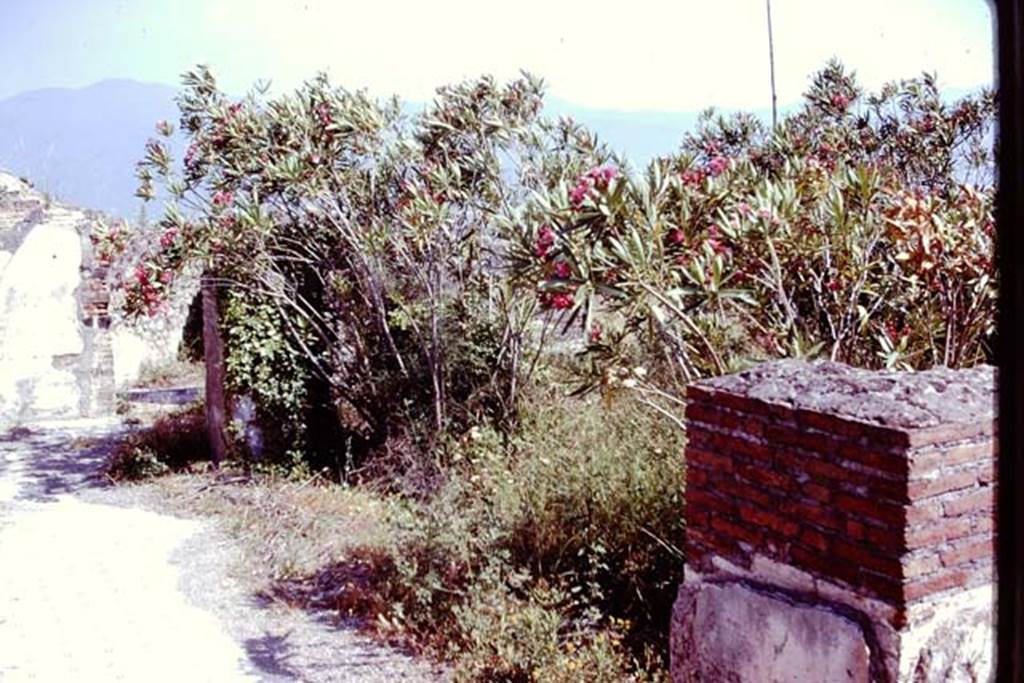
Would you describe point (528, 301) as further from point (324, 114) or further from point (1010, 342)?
point (1010, 342)

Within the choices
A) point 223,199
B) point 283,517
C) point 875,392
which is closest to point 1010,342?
point 875,392

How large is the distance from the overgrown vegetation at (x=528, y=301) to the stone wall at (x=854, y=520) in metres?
1.00

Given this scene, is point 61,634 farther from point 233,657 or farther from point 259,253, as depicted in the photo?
point 259,253

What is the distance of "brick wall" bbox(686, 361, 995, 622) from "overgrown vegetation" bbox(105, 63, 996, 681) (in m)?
0.99

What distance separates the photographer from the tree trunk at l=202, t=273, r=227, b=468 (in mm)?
8547

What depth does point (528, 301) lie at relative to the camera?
775 cm

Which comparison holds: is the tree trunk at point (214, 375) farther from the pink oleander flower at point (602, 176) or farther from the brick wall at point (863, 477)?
the brick wall at point (863, 477)

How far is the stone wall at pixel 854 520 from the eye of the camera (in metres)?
2.67

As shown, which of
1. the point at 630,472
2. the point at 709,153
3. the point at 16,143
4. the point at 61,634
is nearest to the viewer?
the point at 61,634

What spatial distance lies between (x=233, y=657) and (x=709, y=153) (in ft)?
22.1

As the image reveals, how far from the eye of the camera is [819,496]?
2846 mm

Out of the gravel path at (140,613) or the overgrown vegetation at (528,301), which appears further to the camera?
the gravel path at (140,613)

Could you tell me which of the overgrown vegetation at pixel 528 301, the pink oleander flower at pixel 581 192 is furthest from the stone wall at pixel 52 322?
the pink oleander flower at pixel 581 192

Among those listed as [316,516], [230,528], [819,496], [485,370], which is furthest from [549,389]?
[819,496]
